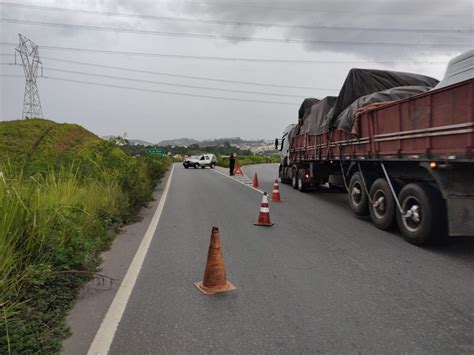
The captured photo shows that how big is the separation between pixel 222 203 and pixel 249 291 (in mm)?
7505

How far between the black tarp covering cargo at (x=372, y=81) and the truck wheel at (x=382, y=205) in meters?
3.31

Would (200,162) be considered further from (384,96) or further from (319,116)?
(384,96)

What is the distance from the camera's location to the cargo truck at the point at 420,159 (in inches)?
218

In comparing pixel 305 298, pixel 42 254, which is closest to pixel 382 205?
pixel 305 298

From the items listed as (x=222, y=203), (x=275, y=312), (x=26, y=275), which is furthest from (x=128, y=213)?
(x=275, y=312)

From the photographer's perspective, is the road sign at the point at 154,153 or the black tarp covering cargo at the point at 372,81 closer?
the black tarp covering cargo at the point at 372,81

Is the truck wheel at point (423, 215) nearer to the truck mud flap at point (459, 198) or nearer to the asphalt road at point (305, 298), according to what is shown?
the asphalt road at point (305, 298)

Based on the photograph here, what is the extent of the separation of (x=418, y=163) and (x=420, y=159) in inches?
16.0

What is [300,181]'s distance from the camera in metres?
15.5

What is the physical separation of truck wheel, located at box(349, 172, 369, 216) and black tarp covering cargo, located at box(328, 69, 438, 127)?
2418 mm

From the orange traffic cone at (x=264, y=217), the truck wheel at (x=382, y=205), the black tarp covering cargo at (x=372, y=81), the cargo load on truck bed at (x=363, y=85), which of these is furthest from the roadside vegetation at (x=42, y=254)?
the black tarp covering cargo at (x=372, y=81)

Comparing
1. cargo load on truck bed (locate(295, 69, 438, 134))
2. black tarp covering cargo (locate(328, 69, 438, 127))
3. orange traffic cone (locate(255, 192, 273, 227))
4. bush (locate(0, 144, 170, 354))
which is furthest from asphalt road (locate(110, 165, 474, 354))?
black tarp covering cargo (locate(328, 69, 438, 127))

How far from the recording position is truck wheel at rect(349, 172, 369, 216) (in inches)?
342

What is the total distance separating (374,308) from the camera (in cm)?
388
